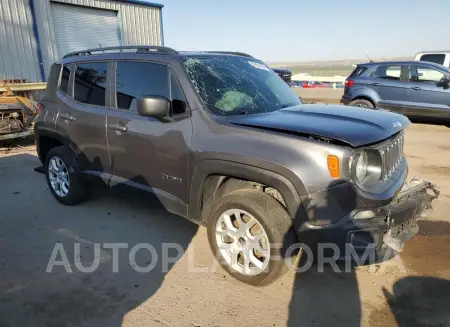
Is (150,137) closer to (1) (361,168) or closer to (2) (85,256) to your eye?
(2) (85,256)

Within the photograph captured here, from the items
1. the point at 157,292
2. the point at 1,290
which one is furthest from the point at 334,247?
the point at 1,290

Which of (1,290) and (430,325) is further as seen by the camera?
(1,290)

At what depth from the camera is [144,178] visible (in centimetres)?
368

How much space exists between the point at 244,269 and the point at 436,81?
8836 mm

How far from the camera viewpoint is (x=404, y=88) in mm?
9875

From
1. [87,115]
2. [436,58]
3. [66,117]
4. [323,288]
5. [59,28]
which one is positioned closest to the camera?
[323,288]

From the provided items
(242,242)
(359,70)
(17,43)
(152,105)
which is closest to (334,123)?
(242,242)

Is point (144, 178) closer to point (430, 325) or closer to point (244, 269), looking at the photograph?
A: point (244, 269)

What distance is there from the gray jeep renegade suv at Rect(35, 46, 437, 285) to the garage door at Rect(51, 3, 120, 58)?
10.9 m

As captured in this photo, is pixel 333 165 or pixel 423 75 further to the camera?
pixel 423 75

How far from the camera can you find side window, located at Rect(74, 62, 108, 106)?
13.4 feet

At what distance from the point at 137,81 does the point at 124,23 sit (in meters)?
13.3

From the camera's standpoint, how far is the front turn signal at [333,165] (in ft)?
8.34

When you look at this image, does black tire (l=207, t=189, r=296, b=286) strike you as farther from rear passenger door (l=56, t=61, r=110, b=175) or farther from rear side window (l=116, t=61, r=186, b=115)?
rear passenger door (l=56, t=61, r=110, b=175)
